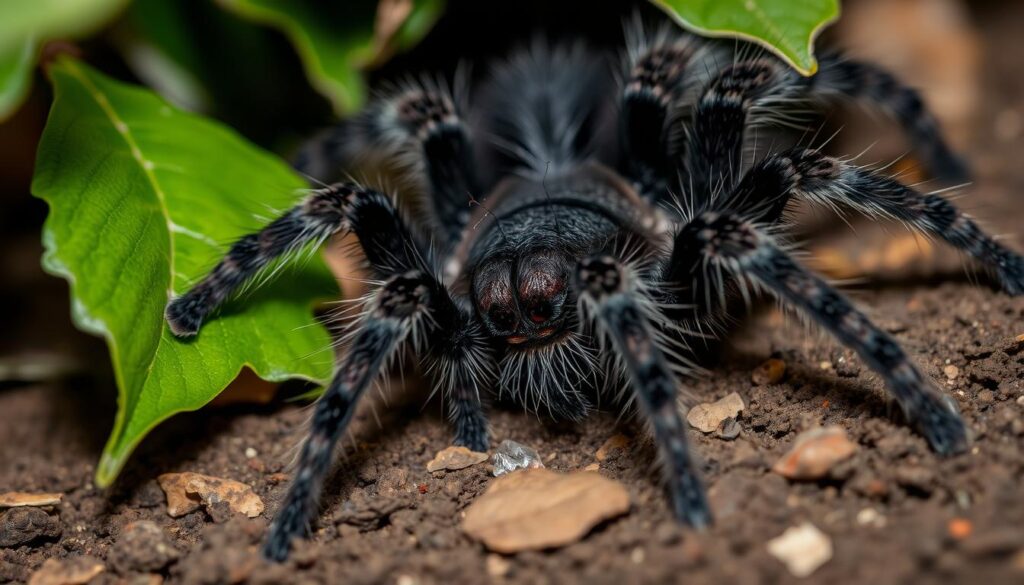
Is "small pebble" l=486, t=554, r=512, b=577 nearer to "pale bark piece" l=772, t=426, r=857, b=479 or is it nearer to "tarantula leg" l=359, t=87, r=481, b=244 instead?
"pale bark piece" l=772, t=426, r=857, b=479

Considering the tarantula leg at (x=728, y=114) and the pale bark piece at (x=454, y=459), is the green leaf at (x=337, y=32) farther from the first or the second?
the pale bark piece at (x=454, y=459)

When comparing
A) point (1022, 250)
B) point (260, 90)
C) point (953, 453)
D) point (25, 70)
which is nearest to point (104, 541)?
point (25, 70)

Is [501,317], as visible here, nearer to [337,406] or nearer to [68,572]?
[337,406]

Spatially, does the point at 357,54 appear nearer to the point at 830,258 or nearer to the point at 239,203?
the point at 239,203

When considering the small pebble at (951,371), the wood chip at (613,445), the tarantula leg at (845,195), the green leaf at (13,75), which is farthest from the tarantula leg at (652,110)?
the green leaf at (13,75)

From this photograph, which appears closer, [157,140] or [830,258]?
[157,140]

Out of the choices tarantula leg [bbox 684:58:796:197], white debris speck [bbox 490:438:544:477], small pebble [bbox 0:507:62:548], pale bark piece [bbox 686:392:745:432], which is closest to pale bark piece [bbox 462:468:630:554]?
white debris speck [bbox 490:438:544:477]

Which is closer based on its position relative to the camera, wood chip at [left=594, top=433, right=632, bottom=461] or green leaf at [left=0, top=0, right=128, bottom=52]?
green leaf at [left=0, top=0, right=128, bottom=52]
